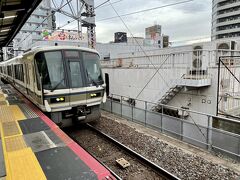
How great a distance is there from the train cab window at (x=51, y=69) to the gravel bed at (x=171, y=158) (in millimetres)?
2723

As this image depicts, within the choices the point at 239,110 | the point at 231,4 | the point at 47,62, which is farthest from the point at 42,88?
the point at 231,4

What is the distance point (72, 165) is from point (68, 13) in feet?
53.6

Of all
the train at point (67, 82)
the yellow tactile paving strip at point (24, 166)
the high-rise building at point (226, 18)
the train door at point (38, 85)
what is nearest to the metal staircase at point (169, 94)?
the train at point (67, 82)

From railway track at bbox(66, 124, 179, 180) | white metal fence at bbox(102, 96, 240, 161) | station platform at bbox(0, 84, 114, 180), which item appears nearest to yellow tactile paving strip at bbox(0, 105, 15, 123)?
station platform at bbox(0, 84, 114, 180)

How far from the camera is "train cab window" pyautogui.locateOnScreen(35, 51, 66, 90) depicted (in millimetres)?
6781

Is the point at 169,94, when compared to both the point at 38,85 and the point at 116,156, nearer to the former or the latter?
the point at 116,156

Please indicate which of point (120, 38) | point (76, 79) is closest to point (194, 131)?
point (76, 79)

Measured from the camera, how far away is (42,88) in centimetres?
671

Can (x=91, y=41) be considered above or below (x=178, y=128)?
above

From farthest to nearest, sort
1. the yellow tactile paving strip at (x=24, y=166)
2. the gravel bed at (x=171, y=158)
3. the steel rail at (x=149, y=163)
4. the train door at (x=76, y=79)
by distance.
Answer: the train door at (x=76, y=79) → the gravel bed at (x=171, y=158) → the steel rail at (x=149, y=163) → the yellow tactile paving strip at (x=24, y=166)

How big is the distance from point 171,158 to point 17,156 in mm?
3964

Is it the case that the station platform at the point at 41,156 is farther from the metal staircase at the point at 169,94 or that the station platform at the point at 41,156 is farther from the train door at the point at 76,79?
the metal staircase at the point at 169,94

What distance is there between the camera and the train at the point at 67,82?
22.4 ft

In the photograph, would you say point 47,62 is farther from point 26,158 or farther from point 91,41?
point 91,41
